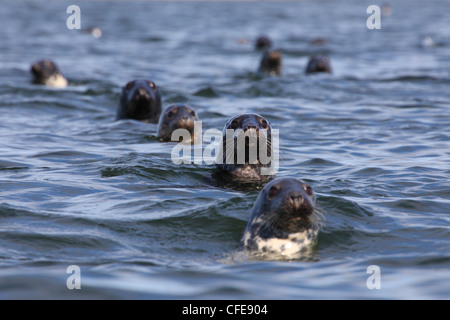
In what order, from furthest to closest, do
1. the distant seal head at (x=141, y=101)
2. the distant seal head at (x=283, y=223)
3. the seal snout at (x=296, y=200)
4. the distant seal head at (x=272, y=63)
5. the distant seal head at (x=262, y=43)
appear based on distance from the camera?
the distant seal head at (x=262, y=43), the distant seal head at (x=272, y=63), the distant seal head at (x=141, y=101), the distant seal head at (x=283, y=223), the seal snout at (x=296, y=200)

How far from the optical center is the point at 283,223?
712cm

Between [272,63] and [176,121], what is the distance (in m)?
10.2

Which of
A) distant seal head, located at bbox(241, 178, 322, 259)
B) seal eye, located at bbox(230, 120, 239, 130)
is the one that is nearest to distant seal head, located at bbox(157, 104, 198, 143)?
seal eye, located at bbox(230, 120, 239, 130)

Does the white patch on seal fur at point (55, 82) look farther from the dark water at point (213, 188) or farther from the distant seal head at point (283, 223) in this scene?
the distant seal head at point (283, 223)

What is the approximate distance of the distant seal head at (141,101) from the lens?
13789 mm

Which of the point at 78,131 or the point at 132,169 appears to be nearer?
the point at 132,169

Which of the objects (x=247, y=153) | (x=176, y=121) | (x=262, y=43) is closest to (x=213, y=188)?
(x=247, y=153)

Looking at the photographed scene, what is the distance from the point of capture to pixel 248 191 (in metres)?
9.14

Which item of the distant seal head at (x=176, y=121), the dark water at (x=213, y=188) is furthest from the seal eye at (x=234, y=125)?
the distant seal head at (x=176, y=121)

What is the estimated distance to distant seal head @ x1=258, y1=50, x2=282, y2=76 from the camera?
2191 centimetres

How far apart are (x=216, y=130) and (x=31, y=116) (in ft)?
13.2

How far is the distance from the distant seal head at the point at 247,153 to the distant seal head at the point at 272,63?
12544mm
